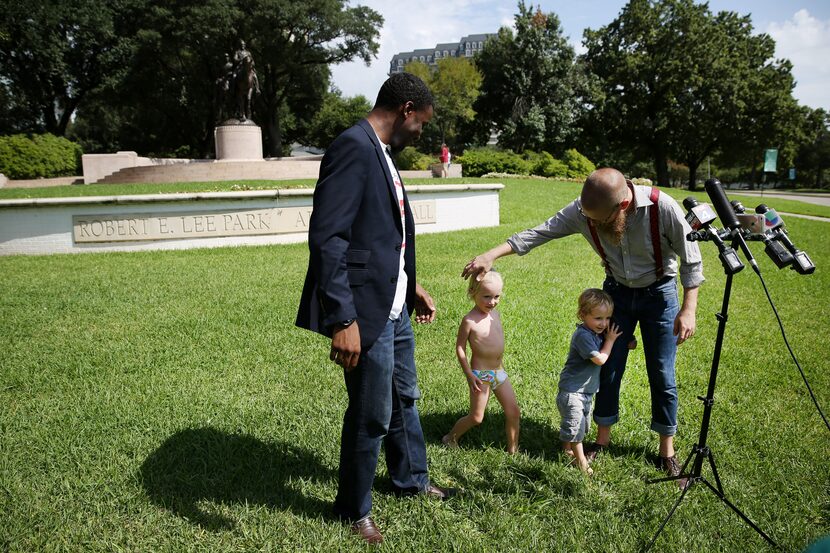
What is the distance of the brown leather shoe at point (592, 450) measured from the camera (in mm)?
3596

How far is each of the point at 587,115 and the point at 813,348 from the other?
1470 inches

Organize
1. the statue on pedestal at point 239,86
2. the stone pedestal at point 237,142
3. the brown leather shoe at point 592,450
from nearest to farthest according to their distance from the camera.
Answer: the brown leather shoe at point 592,450
the stone pedestal at point 237,142
the statue on pedestal at point 239,86

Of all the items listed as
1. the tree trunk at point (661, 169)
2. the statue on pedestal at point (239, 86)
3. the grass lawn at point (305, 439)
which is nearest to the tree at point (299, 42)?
the statue on pedestal at point (239, 86)

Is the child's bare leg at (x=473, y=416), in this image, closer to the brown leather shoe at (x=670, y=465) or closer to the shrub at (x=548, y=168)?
the brown leather shoe at (x=670, y=465)

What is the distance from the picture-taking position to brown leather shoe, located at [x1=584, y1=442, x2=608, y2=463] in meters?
3.60

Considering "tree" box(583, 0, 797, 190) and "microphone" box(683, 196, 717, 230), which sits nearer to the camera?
"microphone" box(683, 196, 717, 230)

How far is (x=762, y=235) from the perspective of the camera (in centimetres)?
252

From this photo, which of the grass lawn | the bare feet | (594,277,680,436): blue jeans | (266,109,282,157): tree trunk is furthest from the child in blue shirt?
(266,109,282,157): tree trunk

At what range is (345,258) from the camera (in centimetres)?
241

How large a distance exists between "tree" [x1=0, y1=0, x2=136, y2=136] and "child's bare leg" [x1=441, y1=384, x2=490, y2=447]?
38823 millimetres

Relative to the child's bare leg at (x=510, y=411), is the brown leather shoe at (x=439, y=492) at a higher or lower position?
lower

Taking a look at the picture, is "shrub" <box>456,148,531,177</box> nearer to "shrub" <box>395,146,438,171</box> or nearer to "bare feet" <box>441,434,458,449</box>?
"shrub" <box>395,146,438,171</box>

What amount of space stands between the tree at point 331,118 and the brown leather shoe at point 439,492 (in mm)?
46277

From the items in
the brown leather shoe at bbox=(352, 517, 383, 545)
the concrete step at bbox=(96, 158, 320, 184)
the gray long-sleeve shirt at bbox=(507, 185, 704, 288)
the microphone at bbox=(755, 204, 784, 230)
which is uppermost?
the concrete step at bbox=(96, 158, 320, 184)
